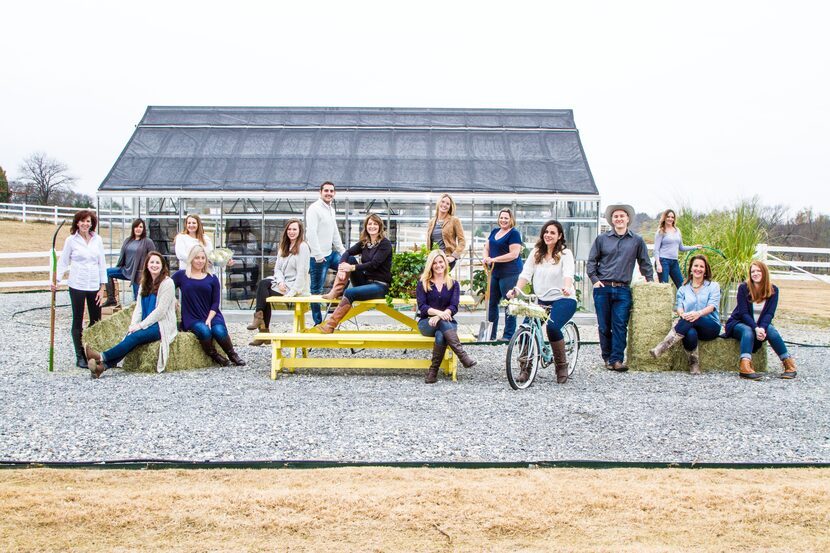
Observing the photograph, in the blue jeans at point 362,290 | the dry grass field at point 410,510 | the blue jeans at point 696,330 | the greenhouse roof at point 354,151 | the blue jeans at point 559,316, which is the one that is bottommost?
the dry grass field at point 410,510

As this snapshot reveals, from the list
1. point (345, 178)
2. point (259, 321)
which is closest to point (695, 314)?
point (259, 321)

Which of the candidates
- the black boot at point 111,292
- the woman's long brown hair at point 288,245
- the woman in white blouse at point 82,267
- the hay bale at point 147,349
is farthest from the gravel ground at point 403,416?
the black boot at point 111,292

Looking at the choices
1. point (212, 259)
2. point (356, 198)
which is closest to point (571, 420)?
point (212, 259)

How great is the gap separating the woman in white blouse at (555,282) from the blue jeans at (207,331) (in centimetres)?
286

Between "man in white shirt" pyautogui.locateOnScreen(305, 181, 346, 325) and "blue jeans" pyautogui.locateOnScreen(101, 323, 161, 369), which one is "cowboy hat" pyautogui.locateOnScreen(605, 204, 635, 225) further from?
"blue jeans" pyautogui.locateOnScreen(101, 323, 161, 369)

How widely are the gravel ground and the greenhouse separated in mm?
5375

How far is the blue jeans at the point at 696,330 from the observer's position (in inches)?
353

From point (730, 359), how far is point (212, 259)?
18.1ft

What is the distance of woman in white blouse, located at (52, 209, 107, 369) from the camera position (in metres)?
8.66

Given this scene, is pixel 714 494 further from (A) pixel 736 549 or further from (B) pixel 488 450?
(B) pixel 488 450

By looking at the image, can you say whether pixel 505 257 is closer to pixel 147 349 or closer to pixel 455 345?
pixel 455 345

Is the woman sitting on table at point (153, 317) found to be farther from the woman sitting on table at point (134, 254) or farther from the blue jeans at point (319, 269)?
the woman sitting on table at point (134, 254)

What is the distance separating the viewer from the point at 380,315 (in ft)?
44.8

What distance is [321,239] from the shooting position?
10250mm
